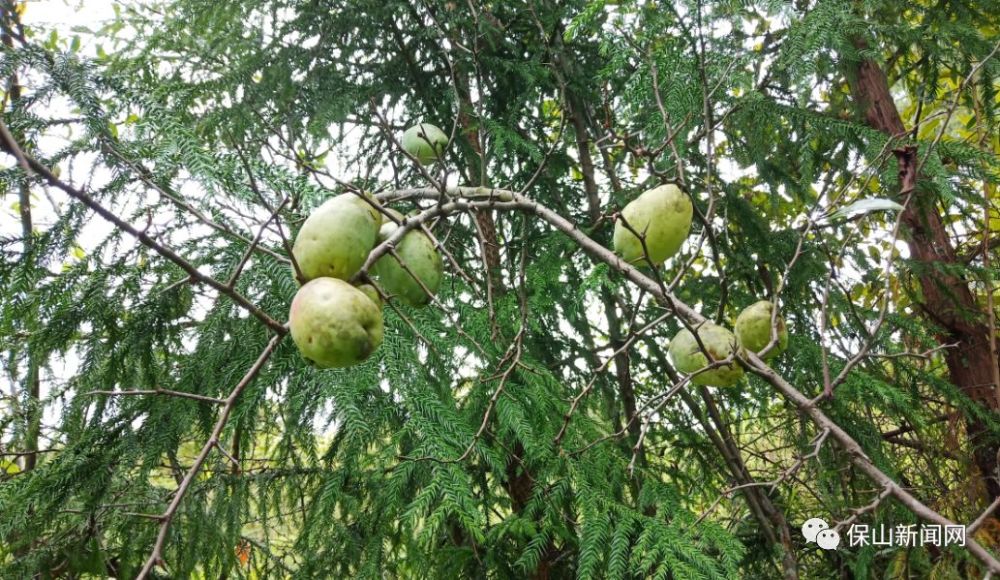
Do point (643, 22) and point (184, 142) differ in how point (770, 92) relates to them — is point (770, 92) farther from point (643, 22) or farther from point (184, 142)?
point (184, 142)

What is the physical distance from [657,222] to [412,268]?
25.3 inches

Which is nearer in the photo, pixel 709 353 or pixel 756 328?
pixel 709 353

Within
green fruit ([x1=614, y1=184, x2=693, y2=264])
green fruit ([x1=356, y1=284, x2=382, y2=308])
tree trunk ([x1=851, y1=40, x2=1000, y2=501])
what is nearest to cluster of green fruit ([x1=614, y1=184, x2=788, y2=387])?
green fruit ([x1=614, y1=184, x2=693, y2=264])

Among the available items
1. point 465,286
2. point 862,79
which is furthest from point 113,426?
point 862,79

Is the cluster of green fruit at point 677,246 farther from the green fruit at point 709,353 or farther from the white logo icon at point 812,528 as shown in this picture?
the white logo icon at point 812,528

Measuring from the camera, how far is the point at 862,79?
369 cm

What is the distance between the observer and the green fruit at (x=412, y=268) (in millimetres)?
1468

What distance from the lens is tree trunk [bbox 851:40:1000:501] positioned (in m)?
3.33

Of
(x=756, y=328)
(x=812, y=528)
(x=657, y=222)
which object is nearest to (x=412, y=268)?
(x=657, y=222)

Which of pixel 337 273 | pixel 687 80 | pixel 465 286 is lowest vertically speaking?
pixel 337 273

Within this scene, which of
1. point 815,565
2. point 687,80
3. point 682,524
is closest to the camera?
point 682,524

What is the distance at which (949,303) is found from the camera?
3631mm

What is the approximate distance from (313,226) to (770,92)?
2.78 metres

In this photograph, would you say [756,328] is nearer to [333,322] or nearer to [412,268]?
[412,268]
